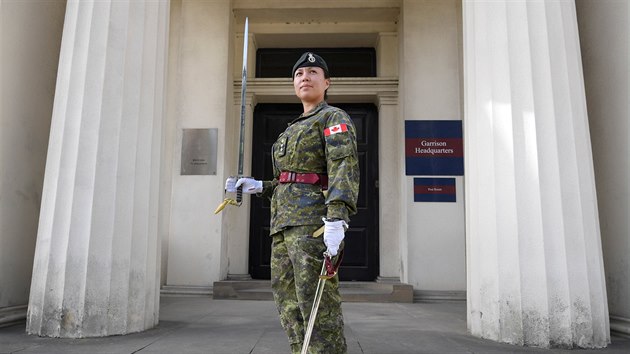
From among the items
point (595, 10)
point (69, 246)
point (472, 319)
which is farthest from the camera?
point (595, 10)

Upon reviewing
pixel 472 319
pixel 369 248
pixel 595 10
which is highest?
pixel 595 10

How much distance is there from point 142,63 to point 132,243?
65.3 inches

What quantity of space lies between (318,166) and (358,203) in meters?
5.47

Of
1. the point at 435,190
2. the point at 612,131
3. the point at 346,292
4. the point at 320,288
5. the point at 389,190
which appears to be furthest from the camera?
the point at 389,190

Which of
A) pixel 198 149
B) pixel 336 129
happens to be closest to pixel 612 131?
pixel 336 129

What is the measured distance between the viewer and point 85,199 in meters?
3.94

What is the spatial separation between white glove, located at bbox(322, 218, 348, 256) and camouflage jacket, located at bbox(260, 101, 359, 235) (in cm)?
5

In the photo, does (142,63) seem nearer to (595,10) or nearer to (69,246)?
(69,246)

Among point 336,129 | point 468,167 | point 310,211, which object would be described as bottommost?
point 310,211

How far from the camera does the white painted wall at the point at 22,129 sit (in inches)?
171

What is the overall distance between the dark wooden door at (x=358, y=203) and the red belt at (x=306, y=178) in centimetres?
530

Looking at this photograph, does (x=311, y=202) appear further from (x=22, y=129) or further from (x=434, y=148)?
(x=434, y=148)

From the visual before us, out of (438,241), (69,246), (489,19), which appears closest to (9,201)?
(69,246)

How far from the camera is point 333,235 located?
85.8 inches
